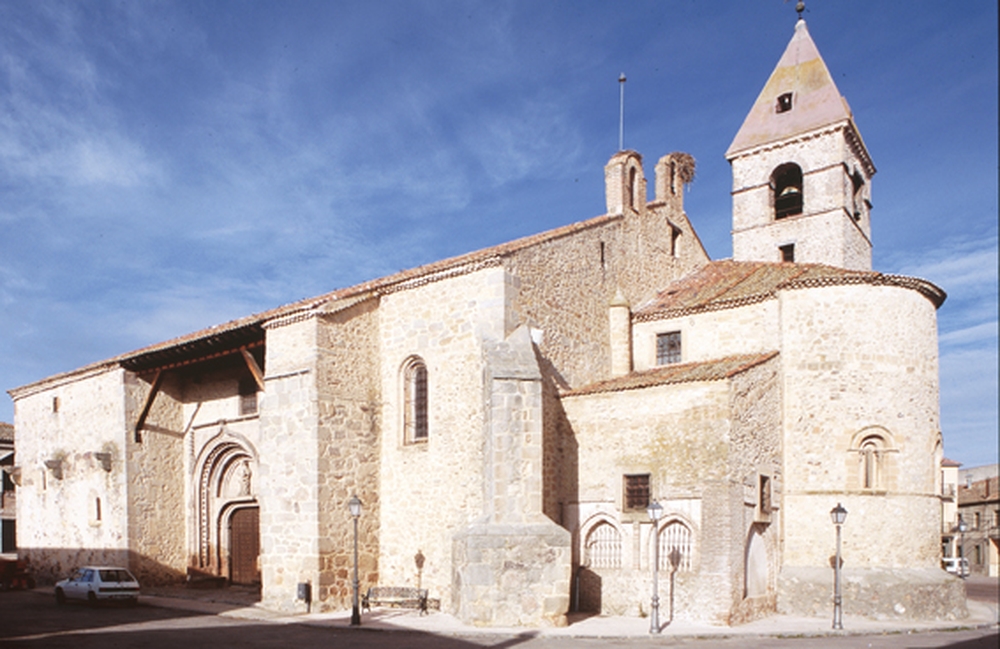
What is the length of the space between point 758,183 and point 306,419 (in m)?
16.9

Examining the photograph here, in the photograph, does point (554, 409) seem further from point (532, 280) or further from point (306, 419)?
point (306, 419)

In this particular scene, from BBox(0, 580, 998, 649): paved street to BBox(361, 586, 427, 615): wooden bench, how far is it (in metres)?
0.56

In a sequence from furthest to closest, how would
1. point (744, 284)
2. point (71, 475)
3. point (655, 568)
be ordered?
point (71, 475), point (744, 284), point (655, 568)

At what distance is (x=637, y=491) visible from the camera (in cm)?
1789

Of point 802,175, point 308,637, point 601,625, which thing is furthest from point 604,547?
point 802,175

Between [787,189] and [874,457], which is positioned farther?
[787,189]

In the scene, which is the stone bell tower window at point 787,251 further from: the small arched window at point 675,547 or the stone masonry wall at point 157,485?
the stone masonry wall at point 157,485

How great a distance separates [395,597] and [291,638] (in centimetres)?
391

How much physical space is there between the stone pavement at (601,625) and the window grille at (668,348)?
6825 millimetres

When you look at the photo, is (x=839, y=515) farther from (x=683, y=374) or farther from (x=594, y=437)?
(x=594, y=437)

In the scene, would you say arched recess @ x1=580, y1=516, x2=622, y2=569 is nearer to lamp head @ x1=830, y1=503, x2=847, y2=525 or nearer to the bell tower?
lamp head @ x1=830, y1=503, x2=847, y2=525

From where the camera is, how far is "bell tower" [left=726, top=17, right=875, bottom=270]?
2530 cm

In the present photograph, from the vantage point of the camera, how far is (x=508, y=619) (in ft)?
50.5

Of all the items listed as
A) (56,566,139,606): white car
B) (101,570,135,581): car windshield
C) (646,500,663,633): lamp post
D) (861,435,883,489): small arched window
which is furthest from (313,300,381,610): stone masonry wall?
(861,435,883,489): small arched window
